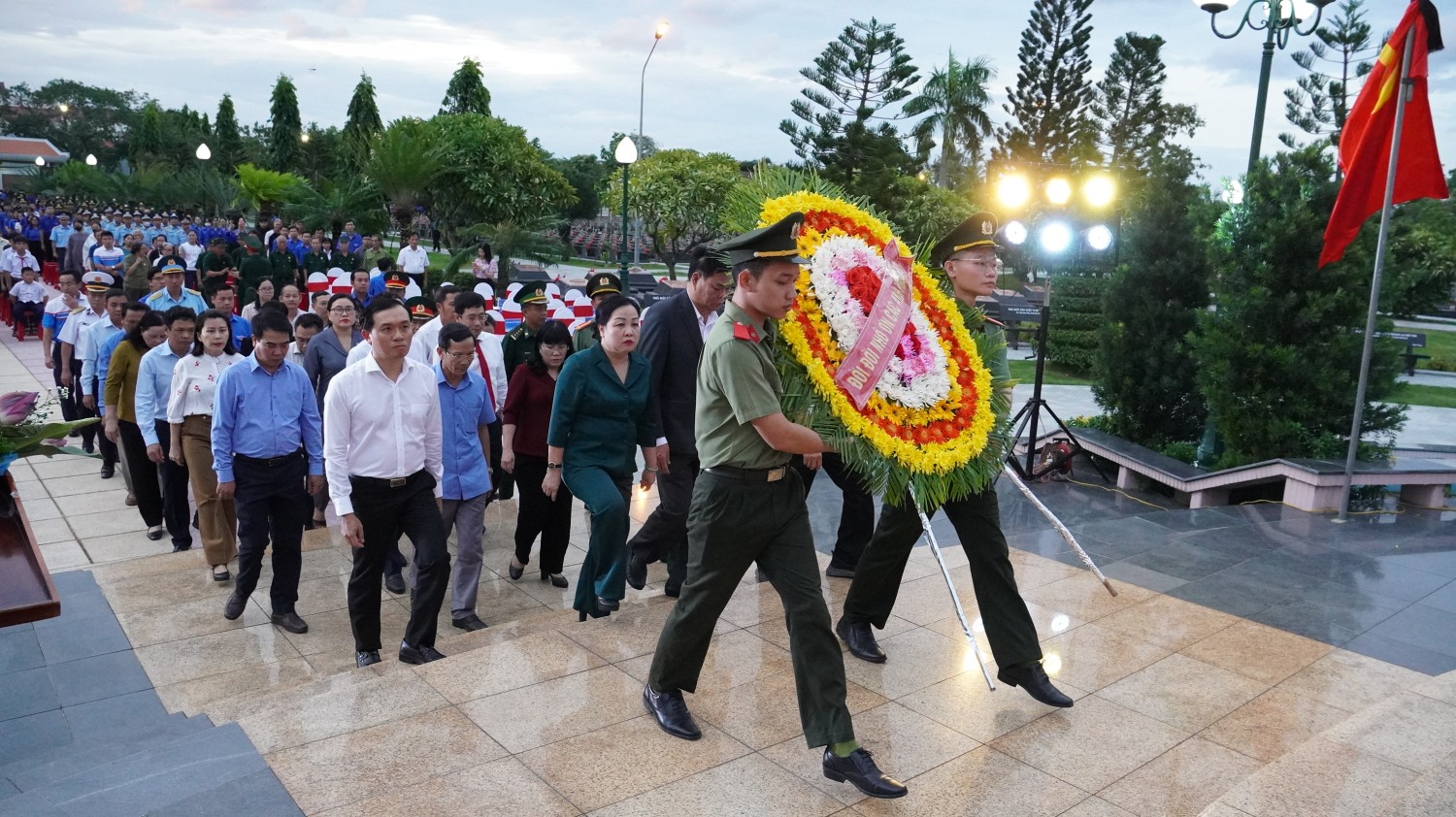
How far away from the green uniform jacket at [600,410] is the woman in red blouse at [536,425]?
1.98 feet

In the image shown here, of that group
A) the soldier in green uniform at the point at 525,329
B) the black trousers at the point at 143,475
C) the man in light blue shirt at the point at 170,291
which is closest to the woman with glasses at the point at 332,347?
the soldier in green uniform at the point at 525,329

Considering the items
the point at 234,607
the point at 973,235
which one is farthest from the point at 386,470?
the point at 973,235

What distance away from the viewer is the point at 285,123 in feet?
188

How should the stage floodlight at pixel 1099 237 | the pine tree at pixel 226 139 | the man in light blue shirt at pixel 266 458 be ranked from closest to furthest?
the man in light blue shirt at pixel 266 458
the stage floodlight at pixel 1099 237
the pine tree at pixel 226 139

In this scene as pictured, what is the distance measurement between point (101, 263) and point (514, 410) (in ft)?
44.7

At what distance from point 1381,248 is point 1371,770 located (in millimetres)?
5004

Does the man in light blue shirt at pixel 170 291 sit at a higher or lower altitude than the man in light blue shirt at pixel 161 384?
higher

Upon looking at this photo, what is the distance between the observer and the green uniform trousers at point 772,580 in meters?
3.27

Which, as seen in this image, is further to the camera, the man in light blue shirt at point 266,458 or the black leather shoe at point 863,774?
the man in light blue shirt at point 266,458

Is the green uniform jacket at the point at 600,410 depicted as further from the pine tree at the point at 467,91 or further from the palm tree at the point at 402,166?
the pine tree at the point at 467,91

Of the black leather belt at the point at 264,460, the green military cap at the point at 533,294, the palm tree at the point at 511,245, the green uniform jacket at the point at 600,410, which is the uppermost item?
the palm tree at the point at 511,245

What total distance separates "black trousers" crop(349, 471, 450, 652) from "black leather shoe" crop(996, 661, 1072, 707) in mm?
2436

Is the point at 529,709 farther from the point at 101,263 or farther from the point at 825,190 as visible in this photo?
the point at 101,263

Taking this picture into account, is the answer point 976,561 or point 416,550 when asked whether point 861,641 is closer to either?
point 976,561
